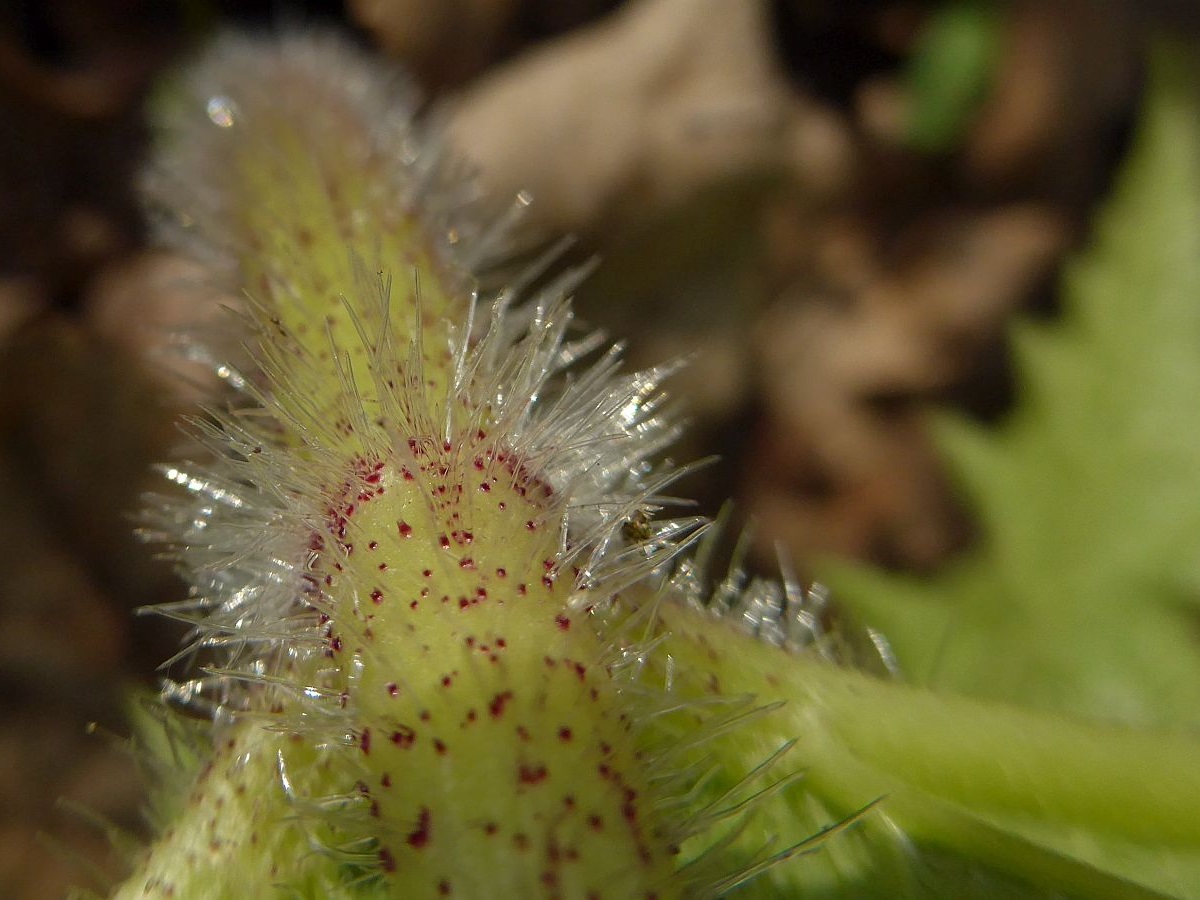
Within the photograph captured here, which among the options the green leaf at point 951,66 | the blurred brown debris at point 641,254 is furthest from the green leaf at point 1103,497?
the green leaf at point 951,66

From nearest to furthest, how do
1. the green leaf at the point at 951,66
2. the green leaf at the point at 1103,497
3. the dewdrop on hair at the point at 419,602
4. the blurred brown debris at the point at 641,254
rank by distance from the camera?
the dewdrop on hair at the point at 419,602 → the green leaf at the point at 1103,497 → the blurred brown debris at the point at 641,254 → the green leaf at the point at 951,66

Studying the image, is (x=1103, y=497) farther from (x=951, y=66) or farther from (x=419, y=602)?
(x=419, y=602)

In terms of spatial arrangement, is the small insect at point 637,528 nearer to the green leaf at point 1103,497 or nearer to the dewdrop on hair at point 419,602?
the dewdrop on hair at point 419,602

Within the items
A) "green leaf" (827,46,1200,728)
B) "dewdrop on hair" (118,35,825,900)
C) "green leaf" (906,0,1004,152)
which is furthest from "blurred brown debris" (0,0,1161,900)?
"dewdrop on hair" (118,35,825,900)

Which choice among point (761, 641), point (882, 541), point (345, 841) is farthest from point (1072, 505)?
point (345, 841)

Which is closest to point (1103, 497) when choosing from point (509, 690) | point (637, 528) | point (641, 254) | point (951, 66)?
point (641, 254)

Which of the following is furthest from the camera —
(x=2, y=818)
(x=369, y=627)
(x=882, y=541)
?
(x=882, y=541)

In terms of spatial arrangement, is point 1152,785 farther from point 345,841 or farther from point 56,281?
point 56,281
